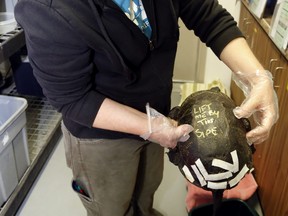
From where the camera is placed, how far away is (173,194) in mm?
1629

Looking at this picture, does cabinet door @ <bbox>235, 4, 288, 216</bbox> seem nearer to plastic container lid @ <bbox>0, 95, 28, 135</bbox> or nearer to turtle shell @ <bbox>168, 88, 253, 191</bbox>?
turtle shell @ <bbox>168, 88, 253, 191</bbox>

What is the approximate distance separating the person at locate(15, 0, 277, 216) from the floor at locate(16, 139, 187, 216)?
1.64 feet

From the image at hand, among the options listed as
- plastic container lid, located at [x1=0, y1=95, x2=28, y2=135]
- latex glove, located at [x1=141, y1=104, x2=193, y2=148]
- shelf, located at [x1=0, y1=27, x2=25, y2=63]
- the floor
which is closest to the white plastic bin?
plastic container lid, located at [x1=0, y1=95, x2=28, y2=135]

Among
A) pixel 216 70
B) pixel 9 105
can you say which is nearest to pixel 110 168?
pixel 9 105

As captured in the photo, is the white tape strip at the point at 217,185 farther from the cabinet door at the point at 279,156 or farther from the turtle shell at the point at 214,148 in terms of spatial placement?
the cabinet door at the point at 279,156

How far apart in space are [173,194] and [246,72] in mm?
885

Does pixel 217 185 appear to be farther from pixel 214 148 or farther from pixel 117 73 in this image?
pixel 117 73

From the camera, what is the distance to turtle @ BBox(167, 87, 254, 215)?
79cm

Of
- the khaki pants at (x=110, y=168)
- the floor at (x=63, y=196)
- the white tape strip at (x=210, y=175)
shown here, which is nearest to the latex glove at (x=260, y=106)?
the white tape strip at (x=210, y=175)

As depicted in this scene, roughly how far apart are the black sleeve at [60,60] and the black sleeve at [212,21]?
350 millimetres

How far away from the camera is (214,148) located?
79 centimetres

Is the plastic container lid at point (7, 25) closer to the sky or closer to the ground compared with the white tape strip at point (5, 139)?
closer to the sky

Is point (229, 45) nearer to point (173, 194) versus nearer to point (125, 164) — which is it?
point (125, 164)

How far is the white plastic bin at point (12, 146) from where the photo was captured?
141cm
